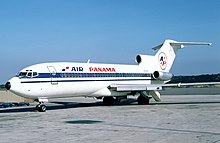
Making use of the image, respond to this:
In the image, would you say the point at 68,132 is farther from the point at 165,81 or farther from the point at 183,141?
the point at 165,81

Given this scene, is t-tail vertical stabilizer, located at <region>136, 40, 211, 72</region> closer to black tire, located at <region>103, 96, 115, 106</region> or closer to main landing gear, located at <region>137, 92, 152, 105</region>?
main landing gear, located at <region>137, 92, 152, 105</region>

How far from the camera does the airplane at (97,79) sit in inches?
831

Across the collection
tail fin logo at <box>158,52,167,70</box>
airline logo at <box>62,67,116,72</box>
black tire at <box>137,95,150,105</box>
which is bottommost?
black tire at <box>137,95,150,105</box>

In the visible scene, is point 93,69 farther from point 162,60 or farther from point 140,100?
point 162,60

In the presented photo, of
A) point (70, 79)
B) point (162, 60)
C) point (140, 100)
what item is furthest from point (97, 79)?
point (162, 60)

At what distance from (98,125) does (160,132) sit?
311 centimetres

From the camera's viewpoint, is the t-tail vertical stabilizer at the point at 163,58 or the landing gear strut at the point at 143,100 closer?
the landing gear strut at the point at 143,100

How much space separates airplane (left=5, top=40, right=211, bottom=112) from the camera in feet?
69.3

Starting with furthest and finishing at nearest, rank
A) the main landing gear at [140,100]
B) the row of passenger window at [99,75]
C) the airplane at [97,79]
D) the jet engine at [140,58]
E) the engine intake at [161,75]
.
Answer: the jet engine at [140,58]
the engine intake at [161,75]
the main landing gear at [140,100]
the row of passenger window at [99,75]
the airplane at [97,79]

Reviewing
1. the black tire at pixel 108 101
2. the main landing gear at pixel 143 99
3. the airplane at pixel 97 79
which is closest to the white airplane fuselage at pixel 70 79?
the airplane at pixel 97 79

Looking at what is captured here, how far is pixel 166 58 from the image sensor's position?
109 ft

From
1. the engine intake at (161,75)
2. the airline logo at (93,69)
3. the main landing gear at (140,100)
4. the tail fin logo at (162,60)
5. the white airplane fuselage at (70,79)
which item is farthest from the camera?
the tail fin logo at (162,60)

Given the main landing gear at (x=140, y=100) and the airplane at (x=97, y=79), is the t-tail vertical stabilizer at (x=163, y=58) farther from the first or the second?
the main landing gear at (x=140, y=100)

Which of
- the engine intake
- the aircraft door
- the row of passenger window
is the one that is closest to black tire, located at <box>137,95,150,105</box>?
the row of passenger window
